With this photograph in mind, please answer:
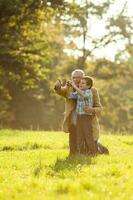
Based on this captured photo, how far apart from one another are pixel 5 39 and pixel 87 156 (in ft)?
50.7

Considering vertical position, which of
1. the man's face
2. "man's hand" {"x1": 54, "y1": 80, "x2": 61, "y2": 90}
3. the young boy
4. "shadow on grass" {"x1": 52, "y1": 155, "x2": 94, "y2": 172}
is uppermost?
the man's face

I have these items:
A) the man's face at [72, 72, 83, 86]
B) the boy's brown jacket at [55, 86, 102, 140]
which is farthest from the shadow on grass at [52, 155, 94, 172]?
the man's face at [72, 72, 83, 86]

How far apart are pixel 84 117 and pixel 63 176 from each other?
3.36m

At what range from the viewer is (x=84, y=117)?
12.8 meters

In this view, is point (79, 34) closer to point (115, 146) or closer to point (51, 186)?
point (115, 146)

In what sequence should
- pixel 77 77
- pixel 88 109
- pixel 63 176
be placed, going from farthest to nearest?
1. pixel 77 77
2. pixel 88 109
3. pixel 63 176

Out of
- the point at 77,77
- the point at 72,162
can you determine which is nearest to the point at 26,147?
the point at 77,77

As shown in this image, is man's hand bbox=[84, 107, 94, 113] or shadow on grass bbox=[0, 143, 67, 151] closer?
man's hand bbox=[84, 107, 94, 113]

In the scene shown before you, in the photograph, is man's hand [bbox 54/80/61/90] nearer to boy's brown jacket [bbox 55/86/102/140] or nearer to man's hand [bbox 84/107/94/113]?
boy's brown jacket [bbox 55/86/102/140]

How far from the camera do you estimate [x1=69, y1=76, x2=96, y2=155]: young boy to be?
42.0 ft

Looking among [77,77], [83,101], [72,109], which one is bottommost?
[72,109]

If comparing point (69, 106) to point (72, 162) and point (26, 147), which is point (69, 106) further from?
point (26, 147)

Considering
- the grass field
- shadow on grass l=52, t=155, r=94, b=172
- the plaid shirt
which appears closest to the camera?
the grass field

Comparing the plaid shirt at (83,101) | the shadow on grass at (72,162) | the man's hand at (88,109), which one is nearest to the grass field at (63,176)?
the shadow on grass at (72,162)
